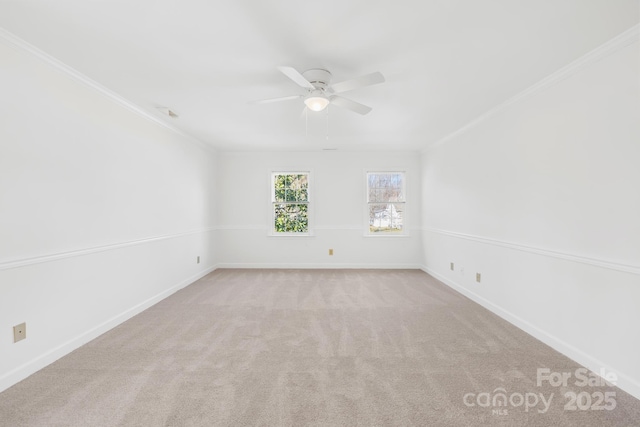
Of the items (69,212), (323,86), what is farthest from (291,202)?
(69,212)

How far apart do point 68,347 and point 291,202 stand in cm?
416

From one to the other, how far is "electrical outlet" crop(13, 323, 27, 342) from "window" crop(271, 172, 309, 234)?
417 centimetres

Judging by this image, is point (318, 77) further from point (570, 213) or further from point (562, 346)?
point (562, 346)

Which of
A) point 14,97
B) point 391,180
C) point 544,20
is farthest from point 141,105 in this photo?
point 391,180

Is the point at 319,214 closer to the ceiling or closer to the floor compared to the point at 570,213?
closer to the floor

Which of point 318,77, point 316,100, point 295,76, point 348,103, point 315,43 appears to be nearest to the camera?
point 315,43

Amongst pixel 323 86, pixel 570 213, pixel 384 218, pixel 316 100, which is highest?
pixel 323 86

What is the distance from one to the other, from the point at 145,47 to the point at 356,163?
173 inches

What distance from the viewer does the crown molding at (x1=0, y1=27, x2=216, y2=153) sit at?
2.01m

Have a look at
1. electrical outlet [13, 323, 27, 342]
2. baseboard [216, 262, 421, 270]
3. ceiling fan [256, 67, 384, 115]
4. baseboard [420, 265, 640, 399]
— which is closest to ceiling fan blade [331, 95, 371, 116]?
ceiling fan [256, 67, 384, 115]

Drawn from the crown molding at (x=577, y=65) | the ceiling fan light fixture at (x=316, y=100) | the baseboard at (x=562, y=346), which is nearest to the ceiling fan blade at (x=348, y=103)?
the ceiling fan light fixture at (x=316, y=100)

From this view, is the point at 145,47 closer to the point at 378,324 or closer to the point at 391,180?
the point at 378,324

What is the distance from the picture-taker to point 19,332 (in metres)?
2.07

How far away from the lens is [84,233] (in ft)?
8.73
